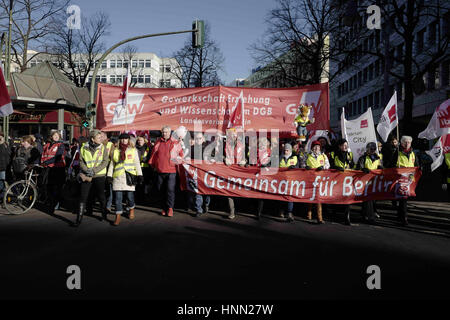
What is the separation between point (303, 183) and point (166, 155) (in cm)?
307

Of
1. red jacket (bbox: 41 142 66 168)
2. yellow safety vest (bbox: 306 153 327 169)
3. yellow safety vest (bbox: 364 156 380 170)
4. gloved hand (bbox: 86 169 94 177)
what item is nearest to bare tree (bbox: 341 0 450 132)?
yellow safety vest (bbox: 364 156 380 170)

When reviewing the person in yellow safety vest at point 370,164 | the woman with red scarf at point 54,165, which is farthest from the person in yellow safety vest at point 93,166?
the person in yellow safety vest at point 370,164

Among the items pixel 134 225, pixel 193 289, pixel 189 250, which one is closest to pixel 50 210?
pixel 134 225

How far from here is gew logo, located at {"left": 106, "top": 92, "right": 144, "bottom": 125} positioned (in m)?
9.94

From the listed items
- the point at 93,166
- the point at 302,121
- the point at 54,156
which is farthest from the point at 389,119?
the point at 54,156

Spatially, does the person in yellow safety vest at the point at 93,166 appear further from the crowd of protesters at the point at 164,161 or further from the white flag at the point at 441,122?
the white flag at the point at 441,122

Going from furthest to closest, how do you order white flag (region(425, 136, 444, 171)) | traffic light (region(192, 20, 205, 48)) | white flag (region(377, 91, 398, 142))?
traffic light (region(192, 20, 205, 48)) < white flag (region(377, 91, 398, 142)) < white flag (region(425, 136, 444, 171))

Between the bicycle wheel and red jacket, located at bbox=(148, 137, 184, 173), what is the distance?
9.68 feet

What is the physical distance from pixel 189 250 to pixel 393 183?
4780 mm

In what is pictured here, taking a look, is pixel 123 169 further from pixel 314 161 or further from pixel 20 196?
pixel 314 161

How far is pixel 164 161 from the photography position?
8.77 meters

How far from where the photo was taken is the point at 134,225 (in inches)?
301

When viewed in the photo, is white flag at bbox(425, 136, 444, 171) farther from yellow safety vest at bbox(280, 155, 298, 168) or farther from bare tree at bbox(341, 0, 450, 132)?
bare tree at bbox(341, 0, 450, 132)
